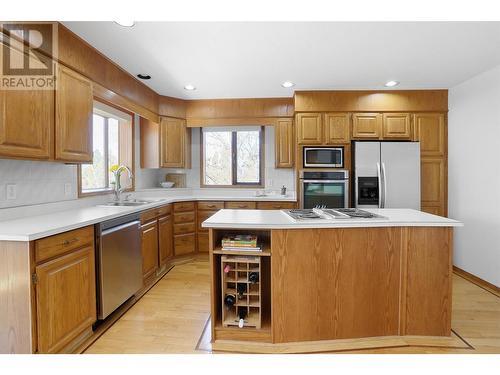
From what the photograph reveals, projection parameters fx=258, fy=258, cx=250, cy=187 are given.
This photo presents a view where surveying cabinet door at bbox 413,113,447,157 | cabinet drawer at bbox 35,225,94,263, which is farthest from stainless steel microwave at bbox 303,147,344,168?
cabinet drawer at bbox 35,225,94,263

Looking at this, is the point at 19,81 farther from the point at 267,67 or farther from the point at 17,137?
the point at 267,67

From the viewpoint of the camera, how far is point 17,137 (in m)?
1.61

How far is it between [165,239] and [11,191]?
5.66 ft

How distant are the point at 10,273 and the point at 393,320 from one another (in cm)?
245

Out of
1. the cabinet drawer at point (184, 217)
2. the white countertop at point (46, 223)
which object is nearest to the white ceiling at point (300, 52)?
the white countertop at point (46, 223)

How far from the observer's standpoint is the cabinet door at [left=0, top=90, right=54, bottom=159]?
1.54 m

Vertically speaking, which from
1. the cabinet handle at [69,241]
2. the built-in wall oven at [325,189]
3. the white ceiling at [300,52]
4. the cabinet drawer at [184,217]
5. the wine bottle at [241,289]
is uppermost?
the white ceiling at [300,52]

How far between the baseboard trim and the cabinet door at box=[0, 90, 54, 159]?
4.30m

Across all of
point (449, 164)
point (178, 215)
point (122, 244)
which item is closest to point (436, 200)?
point (449, 164)

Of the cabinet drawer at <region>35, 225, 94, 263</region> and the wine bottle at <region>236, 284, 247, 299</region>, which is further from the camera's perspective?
the wine bottle at <region>236, 284, 247, 299</region>

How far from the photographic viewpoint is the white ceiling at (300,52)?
6.65ft

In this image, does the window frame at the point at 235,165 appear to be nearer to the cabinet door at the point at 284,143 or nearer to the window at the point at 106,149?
the cabinet door at the point at 284,143

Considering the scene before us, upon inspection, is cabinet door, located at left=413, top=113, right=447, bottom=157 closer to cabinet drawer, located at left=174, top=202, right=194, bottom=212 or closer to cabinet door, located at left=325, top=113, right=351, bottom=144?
cabinet door, located at left=325, top=113, right=351, bottom=144

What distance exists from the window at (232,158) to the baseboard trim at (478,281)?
115 inches
